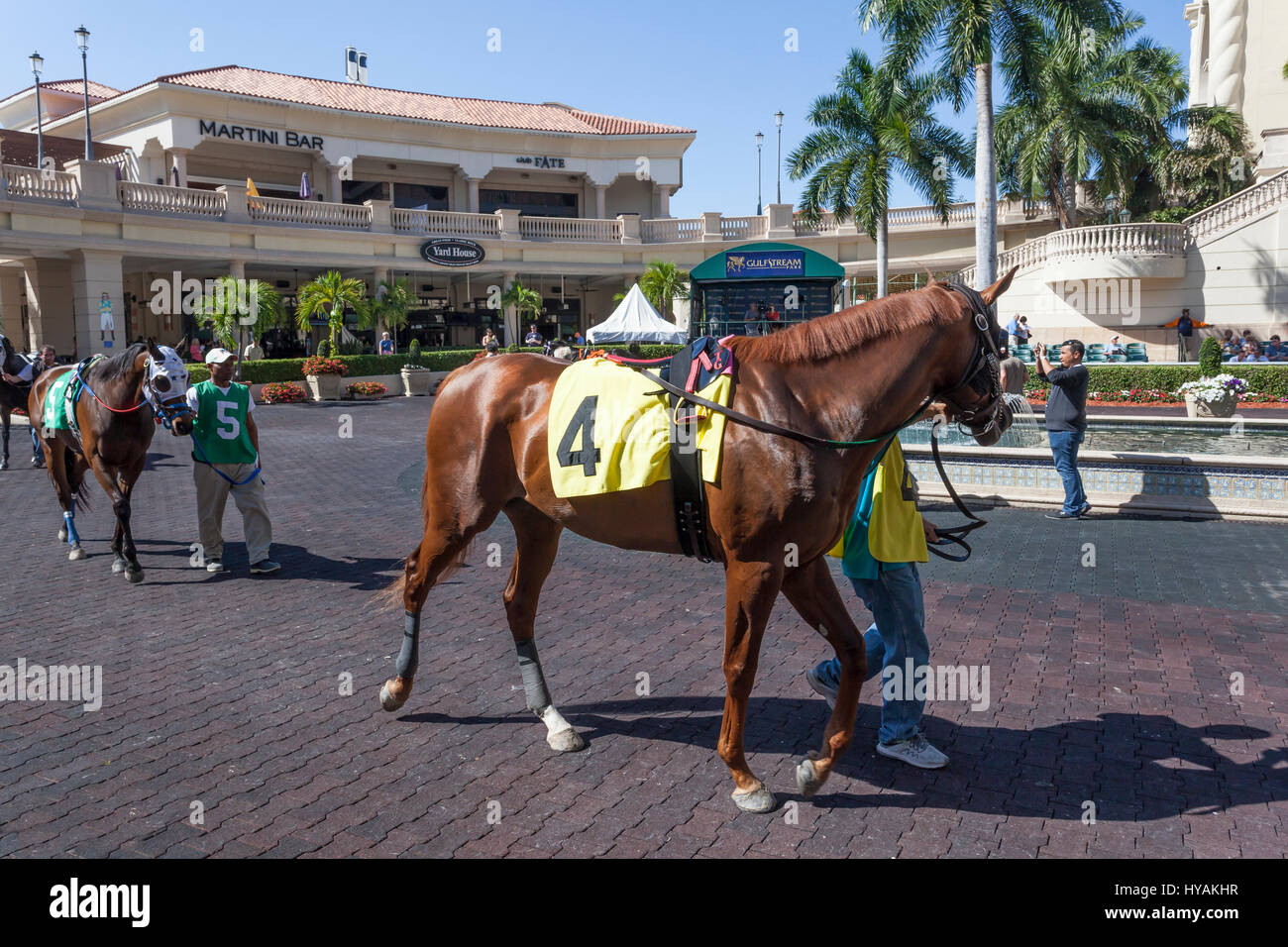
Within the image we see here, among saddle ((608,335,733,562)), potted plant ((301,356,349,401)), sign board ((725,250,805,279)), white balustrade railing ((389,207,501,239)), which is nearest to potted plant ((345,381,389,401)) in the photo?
potted plant ((301,356,349,401))

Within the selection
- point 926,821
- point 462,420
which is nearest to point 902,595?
point 926,821

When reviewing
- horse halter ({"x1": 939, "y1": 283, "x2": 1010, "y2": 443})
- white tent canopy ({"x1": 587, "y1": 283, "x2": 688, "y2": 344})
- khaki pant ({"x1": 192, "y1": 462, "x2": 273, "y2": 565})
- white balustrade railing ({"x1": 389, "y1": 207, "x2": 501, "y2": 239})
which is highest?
white balustrade railing ({"x1": 389, "y1": 207, "x2": 501, "y2": 239})

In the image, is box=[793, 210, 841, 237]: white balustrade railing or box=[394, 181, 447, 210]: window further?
box=[394, 181, 447, 210]: window

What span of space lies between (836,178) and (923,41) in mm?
10360

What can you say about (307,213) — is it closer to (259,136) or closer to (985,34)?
(259,136)

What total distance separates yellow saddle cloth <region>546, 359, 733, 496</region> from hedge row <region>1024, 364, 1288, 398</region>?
22.0 meters

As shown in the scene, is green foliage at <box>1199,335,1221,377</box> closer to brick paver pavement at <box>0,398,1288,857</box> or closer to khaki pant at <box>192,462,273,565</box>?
brick paver pavement at <box>0,398,1288,857</box>

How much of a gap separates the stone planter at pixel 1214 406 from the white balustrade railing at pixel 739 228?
1083 inches

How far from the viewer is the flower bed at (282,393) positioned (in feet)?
93.0

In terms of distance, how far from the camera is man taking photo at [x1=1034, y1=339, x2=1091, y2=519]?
11070 millimetres

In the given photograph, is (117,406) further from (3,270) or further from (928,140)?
(3,270)

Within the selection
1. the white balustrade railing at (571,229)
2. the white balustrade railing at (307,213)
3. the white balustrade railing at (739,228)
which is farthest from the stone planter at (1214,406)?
the white balustrade railing at (307,213)
